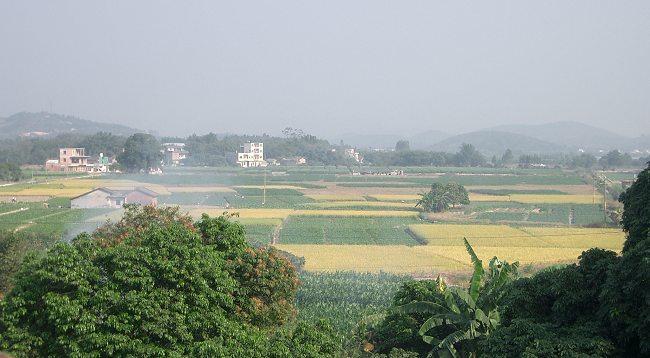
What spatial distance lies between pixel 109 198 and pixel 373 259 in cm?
1640

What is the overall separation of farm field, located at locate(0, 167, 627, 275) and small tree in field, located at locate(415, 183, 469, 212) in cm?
64

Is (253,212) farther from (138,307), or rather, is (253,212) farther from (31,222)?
(138,307)

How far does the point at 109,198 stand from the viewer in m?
35.1

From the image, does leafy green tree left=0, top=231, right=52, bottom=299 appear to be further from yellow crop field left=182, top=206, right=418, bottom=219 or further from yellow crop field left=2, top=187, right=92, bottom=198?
yellow crop field left=2, top=187, right=92, bottom=198

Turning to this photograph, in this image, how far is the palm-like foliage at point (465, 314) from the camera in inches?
440

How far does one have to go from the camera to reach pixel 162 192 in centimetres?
3900

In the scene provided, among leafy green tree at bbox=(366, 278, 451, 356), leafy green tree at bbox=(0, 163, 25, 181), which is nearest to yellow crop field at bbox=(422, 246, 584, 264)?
leafy green tree at bbox=(366, 278, 451, 356)

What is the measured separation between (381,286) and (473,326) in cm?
908

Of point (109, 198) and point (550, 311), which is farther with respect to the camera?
point (109, 198)

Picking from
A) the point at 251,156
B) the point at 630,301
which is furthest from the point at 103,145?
the point at 630,301

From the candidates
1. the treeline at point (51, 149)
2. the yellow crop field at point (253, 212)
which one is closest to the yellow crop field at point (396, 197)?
the yellow crop field at point (253, 212)

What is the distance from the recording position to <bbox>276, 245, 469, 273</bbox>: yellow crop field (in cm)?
2320

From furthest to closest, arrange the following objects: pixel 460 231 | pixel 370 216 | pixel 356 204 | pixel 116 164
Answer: pixel 116 164 < pixel 356 204 < pixel 370 216 < pixel 460 231

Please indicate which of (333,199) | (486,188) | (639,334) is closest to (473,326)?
(639,334)
